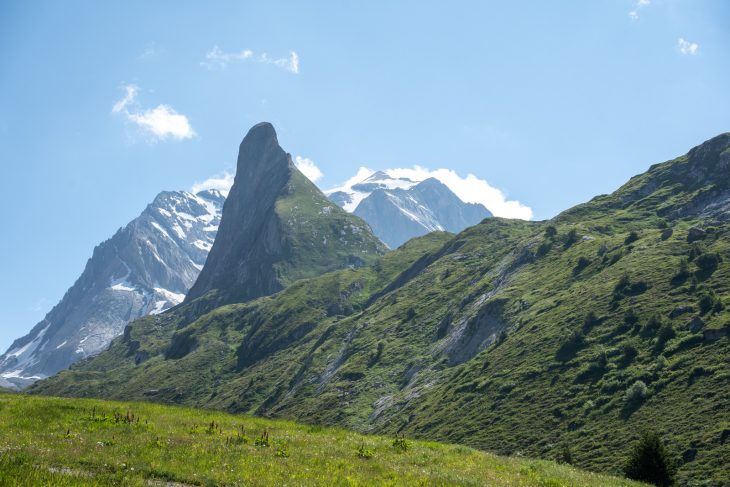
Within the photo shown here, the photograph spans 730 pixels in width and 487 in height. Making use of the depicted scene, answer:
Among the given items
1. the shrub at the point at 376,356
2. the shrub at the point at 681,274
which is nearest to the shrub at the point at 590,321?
the shrub at the point at 681,274

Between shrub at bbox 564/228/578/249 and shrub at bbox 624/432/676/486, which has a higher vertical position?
shrub at bbox 564/228/578/249

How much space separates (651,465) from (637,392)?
60.5 m

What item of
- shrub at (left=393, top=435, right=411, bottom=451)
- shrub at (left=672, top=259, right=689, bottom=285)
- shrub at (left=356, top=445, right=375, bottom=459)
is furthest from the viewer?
shrub at (left=672, top=259, right=689, bottom=285)

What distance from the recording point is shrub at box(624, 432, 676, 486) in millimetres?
30500

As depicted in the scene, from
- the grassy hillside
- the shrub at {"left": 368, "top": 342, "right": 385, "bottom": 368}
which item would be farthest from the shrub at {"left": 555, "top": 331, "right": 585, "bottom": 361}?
the grassy hillside

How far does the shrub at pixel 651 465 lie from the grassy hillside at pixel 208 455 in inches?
255

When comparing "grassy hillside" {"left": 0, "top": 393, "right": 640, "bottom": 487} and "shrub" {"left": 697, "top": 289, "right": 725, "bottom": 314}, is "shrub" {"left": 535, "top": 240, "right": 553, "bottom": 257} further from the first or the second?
"grassy hillside" {"left": 0, "top": 393, "right": 640, "bottom": 487}

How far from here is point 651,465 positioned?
30578mm

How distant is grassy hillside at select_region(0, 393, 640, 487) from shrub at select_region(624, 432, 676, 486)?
648 cm

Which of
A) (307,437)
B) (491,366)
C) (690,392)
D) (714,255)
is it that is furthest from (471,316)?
(307,437)

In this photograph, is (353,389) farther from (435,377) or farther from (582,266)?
(582,266)

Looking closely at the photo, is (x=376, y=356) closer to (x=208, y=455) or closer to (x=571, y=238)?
(x=571, y=238)

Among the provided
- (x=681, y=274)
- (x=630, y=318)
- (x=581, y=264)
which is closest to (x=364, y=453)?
(x=630, y=318)

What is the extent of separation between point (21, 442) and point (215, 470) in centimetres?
764
